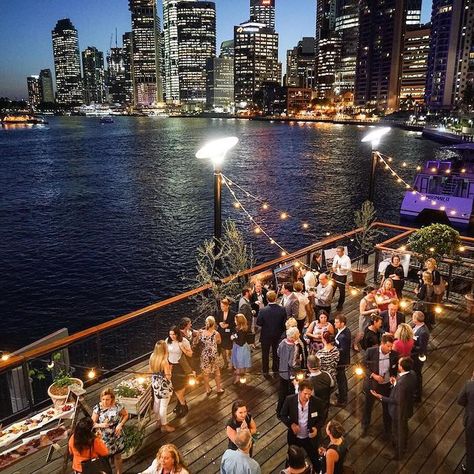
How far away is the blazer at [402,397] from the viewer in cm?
507

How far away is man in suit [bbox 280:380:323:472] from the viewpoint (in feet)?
15.3

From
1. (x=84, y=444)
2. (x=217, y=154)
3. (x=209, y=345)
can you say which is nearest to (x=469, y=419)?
(x=209, y=345)

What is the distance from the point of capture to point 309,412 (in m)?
4.70

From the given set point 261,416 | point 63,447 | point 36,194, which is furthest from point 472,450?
point 36,194

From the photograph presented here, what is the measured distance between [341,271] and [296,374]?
461 centimetres

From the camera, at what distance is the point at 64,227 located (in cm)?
3372

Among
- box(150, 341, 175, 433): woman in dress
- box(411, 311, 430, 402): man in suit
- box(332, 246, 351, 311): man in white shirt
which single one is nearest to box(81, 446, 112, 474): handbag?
box(150, 341, 175, 433): woman in dress

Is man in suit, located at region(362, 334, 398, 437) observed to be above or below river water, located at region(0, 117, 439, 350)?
above

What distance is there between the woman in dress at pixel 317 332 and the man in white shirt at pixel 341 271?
133 inches

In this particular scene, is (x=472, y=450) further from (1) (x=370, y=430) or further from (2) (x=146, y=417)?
(2) (x=146, y=417)

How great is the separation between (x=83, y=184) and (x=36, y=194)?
279 inches

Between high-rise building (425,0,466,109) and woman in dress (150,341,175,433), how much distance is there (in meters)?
186

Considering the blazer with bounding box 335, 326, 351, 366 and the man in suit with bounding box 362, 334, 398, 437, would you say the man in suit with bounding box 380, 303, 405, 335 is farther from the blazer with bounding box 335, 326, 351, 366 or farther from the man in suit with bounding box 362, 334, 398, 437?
the man in suit with bounding box 362, 334, 398, 437

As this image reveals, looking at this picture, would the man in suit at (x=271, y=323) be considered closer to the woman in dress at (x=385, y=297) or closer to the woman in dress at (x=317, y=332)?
the woman in dress at (x=317, y=332)
